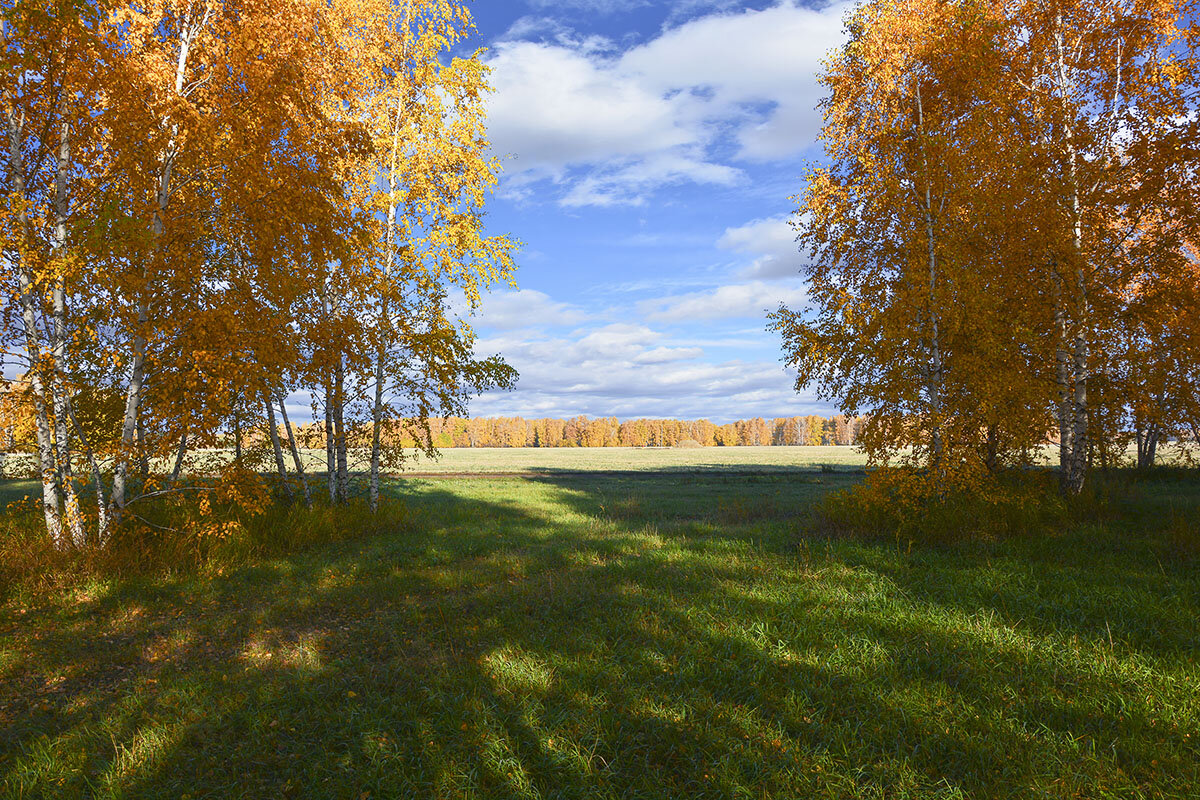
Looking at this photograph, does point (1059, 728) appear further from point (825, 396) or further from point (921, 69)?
point (921, 69)

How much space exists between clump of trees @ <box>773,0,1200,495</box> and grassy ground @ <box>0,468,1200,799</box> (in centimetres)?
340

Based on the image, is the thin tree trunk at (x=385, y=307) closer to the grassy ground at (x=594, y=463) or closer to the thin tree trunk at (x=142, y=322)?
the grassy ground at (x=594, y=463)

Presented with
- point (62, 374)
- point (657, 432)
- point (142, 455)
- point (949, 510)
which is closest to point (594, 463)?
point (949, 510)

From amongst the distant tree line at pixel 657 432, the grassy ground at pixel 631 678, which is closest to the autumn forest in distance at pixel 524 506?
the grassy ground at pixel 631 678

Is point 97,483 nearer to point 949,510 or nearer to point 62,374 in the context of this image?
→ point 62,374

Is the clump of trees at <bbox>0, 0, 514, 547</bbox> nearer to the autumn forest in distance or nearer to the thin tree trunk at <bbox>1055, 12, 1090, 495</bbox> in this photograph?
the autumn forest in distance

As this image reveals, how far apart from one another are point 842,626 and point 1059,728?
229 centimetres

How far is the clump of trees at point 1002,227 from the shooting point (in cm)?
1186

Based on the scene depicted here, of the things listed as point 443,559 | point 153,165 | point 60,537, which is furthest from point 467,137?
point 60,537

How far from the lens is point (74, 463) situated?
9.79m

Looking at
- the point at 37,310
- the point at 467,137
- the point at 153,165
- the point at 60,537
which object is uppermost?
the point at 467,137

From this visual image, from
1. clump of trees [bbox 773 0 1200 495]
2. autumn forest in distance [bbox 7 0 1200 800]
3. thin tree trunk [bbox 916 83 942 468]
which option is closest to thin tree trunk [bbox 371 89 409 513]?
autumn forest in distance [bbox 7 0 1200 800]

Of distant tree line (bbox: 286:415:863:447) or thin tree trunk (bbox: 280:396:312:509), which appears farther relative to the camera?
distant tree line (bbox: 286:415:863:447)

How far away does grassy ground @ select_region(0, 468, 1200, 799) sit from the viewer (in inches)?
168
